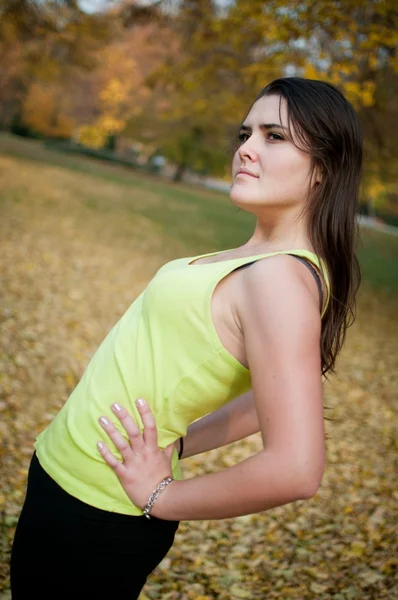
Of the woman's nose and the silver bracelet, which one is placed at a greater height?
the woman's nose

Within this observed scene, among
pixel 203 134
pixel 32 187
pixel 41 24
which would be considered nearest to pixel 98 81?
pixel 203 134

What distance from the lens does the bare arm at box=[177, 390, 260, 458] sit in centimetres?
169

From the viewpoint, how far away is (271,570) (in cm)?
359

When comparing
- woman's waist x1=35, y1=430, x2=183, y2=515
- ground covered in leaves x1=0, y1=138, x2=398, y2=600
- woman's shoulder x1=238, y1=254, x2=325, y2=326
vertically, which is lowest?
ground covered in leaves x1=0, y1=138, x2=398, y2=600

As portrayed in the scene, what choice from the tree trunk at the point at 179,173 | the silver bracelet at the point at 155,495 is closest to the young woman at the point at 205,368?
the silver bracelet at the point at 155,495

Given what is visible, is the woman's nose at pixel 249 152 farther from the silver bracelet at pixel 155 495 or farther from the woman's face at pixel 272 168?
the silver bracelet at pixel 155 495

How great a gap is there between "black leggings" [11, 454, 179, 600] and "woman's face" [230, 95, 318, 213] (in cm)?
88

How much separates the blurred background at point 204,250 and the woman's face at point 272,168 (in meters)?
0.52

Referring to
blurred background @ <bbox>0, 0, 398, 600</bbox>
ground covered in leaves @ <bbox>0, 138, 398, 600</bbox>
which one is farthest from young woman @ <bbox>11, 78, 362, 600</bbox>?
ground covered in leaves @ <bbox>0, 138, 398, 600</bbox>

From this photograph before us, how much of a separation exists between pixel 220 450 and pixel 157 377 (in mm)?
3910

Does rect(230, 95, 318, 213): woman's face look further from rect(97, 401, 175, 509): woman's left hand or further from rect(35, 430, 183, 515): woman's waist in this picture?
rect(35, 430, 183, 515): woman's waist

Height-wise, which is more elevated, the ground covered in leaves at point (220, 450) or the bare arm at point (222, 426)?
the bare arm at point (222, 426)

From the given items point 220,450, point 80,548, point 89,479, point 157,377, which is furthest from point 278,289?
point 220,450

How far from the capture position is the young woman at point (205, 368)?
1.13 meters
